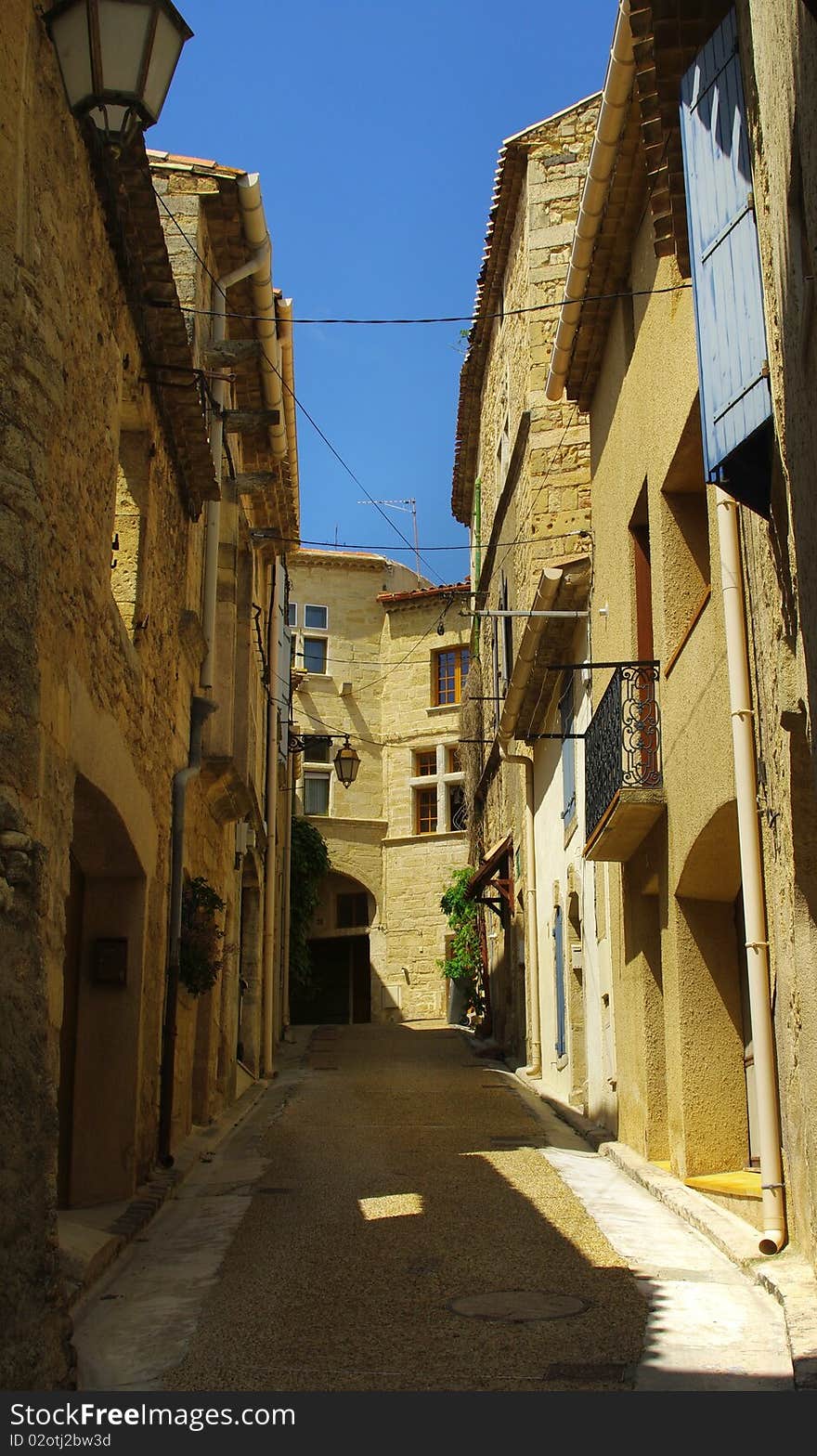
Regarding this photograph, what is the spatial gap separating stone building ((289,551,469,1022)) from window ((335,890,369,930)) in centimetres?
2

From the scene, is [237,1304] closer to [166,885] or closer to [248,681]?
[166,885]

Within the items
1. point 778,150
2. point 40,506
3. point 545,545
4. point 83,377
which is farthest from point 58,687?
point 545,545

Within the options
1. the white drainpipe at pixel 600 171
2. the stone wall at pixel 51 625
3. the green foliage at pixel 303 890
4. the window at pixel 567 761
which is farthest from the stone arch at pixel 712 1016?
the green foliage at pixel 303 890

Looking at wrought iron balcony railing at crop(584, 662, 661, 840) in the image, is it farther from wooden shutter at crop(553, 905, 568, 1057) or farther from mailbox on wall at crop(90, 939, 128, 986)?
wooden shutter at crop(553, 905, 568, 1057)

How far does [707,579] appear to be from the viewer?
998cm

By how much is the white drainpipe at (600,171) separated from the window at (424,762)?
75.8 feet

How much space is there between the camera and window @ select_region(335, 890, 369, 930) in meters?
35.8

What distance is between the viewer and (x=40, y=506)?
232 inches

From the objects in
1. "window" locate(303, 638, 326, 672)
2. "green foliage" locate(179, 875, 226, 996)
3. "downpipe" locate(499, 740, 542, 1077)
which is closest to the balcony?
"green foliage" locate(179, 875, 226, 996)

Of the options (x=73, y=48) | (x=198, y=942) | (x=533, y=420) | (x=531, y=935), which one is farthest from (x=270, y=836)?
(x=73, y=48)

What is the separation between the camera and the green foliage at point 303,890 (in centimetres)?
2838

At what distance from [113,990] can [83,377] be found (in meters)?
3.63

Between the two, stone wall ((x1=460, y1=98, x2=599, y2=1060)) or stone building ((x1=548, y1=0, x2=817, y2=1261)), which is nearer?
stone building ((x1=548, y1=0, x2=817, y2=1261))

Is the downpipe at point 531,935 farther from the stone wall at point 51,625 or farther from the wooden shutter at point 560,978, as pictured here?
the stone wall at point 51,625
